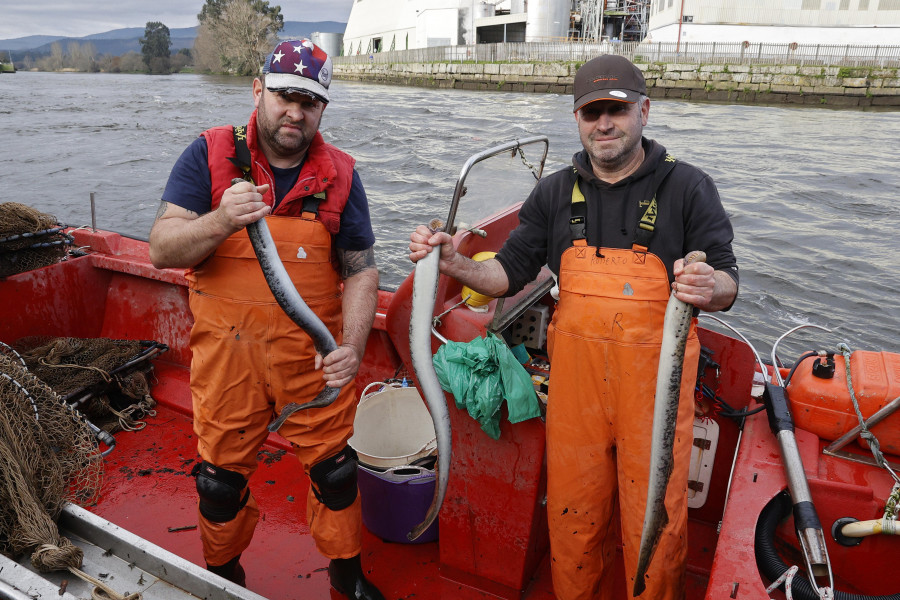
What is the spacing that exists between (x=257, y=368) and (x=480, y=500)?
1.15m

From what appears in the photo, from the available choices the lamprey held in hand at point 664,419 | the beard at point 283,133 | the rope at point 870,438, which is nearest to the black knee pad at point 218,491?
the beard at point 283,133

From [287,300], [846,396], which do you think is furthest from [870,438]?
[287,300]

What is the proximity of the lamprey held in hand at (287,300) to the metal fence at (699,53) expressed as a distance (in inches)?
1341

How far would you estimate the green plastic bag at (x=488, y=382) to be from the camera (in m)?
2.56

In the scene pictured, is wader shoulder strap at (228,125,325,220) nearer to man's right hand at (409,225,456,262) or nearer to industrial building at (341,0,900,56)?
man's right hand at (409,225,456,262)

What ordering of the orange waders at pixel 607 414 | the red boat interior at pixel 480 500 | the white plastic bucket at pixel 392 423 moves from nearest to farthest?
the orange waders at pixel 607 414
the red boat interior at pixel 480 500
the white plastic bucket at pixel 392 423

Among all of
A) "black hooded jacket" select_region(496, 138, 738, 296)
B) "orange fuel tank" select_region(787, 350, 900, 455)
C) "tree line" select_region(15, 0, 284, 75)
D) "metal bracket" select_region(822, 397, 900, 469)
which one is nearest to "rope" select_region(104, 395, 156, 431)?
"black hooded jacket" select_region(496, 138, 738, 296)

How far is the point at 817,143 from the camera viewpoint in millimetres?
19281

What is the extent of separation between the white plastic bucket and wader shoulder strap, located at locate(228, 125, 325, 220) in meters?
1.32

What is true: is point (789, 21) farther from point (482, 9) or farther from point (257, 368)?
point (257, 368)

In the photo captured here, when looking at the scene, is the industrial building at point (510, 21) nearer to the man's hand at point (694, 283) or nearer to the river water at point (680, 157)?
the river water at point (680, 157)

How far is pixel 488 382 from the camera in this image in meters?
2.56

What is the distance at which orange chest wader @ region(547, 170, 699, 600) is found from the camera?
2.26 metres

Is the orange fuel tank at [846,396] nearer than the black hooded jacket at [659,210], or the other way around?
the black hooded jacket at [659,210]
